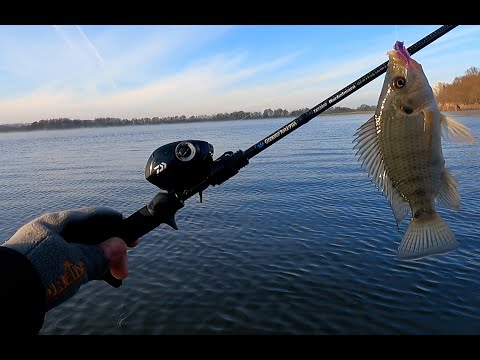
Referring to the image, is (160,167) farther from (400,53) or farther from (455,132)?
(455,132)

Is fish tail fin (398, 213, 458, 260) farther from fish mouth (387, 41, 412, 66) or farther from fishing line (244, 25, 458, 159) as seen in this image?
fishing line (244, 25, 458, 159)

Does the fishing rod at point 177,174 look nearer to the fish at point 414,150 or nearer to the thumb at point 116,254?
the thumb at point 116,254

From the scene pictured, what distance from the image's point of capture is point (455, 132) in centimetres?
213

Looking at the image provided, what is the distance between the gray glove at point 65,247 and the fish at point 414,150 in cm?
173

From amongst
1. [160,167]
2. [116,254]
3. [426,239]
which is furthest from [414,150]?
[116,254]

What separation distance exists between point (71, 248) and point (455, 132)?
2198mm

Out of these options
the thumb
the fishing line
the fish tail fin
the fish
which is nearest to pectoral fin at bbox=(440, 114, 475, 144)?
the fish

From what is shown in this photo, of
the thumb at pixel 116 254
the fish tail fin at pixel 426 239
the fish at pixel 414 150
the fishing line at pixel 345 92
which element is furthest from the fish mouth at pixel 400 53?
the thumb at pixel 116 254

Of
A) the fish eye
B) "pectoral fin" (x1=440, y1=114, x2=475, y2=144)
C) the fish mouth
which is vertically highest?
the fish mouth

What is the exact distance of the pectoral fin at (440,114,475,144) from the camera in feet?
6.76

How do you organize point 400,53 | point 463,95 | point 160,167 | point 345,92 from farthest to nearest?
point 463,95
point 345,92
point 160,167
point 400,53

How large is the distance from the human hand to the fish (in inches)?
66.9
